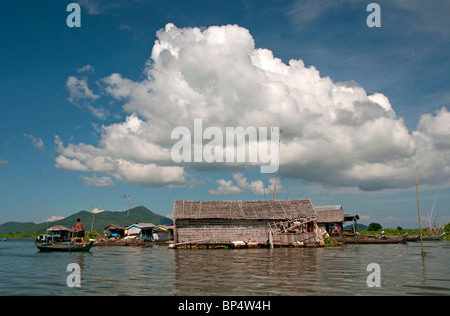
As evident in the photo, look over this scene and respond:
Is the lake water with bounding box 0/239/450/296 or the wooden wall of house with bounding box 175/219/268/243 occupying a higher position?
the wooden wall of house with bounding box 175/219/268/243

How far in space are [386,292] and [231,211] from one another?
23838 mm

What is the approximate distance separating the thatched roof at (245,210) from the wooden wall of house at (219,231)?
0.62m

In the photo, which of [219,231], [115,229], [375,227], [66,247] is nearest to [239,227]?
→ [219,231]

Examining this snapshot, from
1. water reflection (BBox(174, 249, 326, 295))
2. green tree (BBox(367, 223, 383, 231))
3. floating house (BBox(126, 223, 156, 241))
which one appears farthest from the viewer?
green tree (BBox(367, 223, 383, 231))

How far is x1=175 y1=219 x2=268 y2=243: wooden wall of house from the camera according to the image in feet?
110

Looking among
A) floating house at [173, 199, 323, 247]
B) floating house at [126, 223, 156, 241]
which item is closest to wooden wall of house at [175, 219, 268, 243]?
floating house at [173, 199, 323, 247]

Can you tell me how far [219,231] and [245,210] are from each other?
137 inches

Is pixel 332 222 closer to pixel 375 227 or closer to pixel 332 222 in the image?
pixel 332 222

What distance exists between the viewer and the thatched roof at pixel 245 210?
110 ft

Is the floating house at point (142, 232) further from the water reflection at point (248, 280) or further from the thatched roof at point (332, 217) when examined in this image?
the water reflection at point (248, 280)

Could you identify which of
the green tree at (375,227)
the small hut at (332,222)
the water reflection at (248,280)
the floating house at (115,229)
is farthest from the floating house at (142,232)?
the green tree at (375,227)

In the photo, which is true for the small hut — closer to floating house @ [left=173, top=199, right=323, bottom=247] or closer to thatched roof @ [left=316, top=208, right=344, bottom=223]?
thatched roof @ [left=316, top=208, right=344, bottom=223]

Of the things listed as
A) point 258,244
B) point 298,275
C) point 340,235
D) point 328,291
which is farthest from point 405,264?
point 340,235

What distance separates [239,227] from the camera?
33688 millimetres
